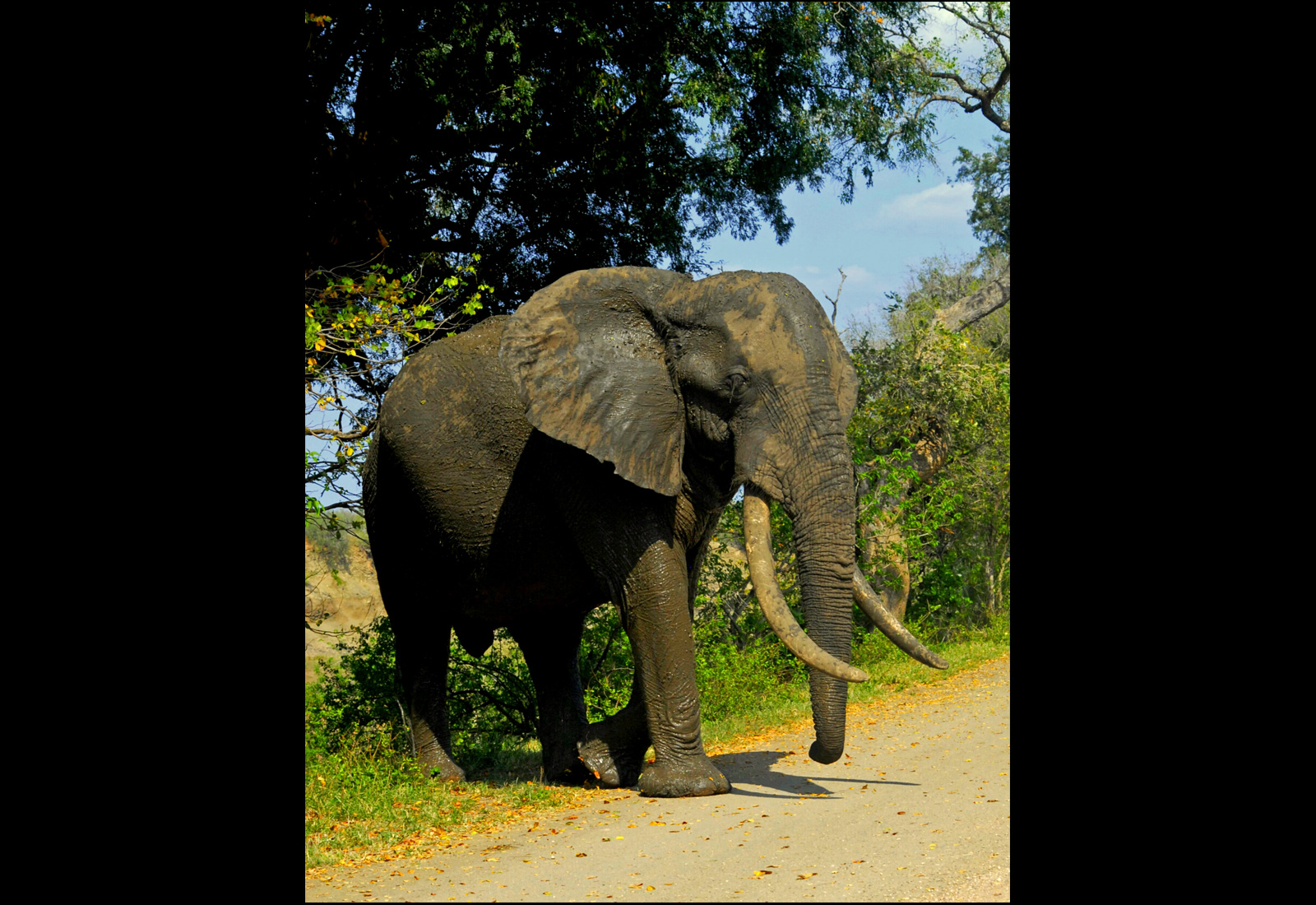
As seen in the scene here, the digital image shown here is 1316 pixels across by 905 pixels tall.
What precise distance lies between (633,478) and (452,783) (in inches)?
115

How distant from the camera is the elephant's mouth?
6.39 metres

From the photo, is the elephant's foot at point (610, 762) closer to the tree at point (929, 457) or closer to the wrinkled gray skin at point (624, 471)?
the wrinkled gray skin at point (624, 471)

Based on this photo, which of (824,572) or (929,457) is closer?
(824,572)

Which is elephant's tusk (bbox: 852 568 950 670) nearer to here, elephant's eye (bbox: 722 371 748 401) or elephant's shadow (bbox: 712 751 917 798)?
elephant's eye (bbox: 722 371 748 401)

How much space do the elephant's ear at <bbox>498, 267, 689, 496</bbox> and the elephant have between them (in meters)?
0.01

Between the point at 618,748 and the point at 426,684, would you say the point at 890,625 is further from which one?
the point at 426,684

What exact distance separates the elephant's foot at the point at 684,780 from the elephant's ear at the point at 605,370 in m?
1.68

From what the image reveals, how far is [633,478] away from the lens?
703cm

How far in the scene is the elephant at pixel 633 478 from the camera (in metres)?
6.77

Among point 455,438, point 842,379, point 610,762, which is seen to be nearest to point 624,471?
point 842,379
